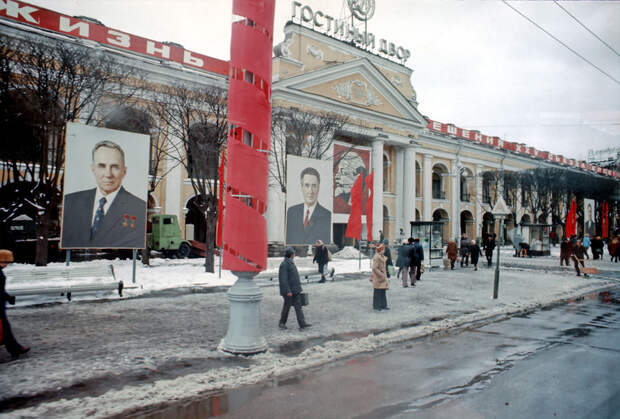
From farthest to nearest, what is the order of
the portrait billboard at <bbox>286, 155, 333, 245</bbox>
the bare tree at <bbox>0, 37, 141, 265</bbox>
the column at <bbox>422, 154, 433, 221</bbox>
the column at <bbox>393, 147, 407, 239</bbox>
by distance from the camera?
the column at <bbox>422, 154, 433, 221</bbox>
the column at <bbox>393, 147, 407, 239</bbox>
the portrait billboard at <bbox>286, 155, 333, 245</bbox>
the bare tree at <bbox>0, 37, 141, 265</bbox>

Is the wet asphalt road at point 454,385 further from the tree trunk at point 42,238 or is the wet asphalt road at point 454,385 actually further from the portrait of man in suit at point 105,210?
the tree trunk at point 42,238

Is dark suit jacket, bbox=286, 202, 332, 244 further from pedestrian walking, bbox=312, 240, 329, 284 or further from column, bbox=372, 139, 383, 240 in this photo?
column, bbox=372, 139, 383, 240

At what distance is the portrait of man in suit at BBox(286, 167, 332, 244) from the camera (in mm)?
19328

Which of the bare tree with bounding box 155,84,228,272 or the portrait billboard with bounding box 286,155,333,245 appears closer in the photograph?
the portrait billboard with bounding box 286,155,333,245

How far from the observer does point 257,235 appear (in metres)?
6.92

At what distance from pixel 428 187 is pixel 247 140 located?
144ft

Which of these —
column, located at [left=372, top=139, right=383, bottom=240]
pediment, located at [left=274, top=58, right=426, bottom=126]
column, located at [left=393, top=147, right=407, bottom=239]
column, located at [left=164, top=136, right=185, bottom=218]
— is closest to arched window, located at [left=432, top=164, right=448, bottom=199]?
column, located at [left=393, top=147, right=407, bottom=239]

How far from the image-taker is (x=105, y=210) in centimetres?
1381

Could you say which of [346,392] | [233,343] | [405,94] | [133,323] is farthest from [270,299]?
[405,94]

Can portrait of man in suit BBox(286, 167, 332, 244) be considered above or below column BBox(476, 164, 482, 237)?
below

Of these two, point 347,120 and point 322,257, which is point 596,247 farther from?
point 322,257

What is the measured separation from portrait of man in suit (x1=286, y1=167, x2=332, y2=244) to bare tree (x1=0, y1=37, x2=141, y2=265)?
9061mm

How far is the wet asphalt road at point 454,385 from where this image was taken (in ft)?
15.7

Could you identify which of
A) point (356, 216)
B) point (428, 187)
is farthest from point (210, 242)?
point (428, 187)
